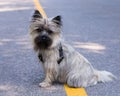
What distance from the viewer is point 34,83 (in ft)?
23.9

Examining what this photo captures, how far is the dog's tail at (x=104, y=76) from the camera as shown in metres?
7.20

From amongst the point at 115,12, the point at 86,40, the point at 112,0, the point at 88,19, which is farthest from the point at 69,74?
the point at 112,0

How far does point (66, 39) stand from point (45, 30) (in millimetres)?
4676

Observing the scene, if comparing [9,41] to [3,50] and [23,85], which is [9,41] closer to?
[3,50]

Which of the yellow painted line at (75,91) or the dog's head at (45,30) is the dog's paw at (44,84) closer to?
the yellow painted line at (75,91)

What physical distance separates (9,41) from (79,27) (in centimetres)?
304

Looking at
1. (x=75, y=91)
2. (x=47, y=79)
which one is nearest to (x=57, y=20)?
(x=47, y=79)

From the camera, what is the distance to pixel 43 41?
266 inches

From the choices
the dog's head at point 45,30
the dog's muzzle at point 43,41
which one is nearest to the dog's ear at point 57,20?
the dog's head at point 45,30

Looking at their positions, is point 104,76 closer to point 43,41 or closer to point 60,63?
point 60,63

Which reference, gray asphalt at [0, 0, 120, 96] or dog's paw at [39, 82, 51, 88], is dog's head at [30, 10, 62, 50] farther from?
gray asphalt at [0, 0, 120, 96]

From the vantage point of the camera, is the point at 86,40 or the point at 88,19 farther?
the point at 88,19

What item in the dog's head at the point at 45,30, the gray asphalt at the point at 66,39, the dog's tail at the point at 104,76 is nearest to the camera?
the dog's head at the point at 45,30

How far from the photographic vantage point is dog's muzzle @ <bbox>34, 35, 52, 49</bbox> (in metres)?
6.70
